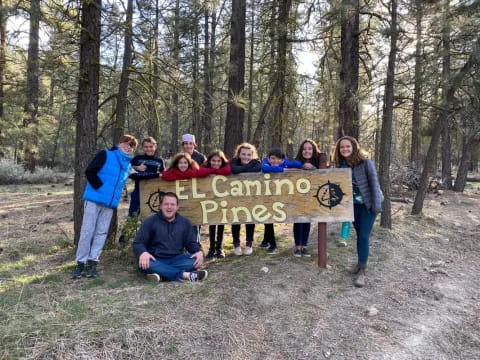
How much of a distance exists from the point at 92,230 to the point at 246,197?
2.13m

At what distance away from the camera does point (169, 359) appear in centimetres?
297

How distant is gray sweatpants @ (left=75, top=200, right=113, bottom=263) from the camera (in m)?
4.60

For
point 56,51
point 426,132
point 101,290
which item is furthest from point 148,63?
point 426,132

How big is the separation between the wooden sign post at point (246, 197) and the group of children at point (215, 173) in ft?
0.43

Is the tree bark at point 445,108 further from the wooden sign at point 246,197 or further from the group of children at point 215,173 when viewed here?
the wooden sign at point 246,197

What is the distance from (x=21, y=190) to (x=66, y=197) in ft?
10.4

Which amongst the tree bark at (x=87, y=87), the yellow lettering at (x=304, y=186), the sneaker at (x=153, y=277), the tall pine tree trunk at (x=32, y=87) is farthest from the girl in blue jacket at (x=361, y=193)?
the tall pine tree trunk at (x=32, y=87)

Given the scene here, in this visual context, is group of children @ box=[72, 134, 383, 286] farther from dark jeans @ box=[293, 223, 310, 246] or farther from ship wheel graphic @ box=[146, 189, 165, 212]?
ship wheel graphic @ box=[146, 189, 165, 212]

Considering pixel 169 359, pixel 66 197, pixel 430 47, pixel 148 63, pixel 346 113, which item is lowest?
pixel 169 359

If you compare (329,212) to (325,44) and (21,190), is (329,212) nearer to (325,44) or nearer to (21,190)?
(325,44)

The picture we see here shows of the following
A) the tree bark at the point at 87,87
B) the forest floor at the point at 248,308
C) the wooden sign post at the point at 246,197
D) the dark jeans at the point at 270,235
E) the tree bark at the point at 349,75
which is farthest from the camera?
the tree bark at the point at 349,75

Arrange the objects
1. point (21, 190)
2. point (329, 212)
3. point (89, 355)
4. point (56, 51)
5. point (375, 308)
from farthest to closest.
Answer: point (21, 190) → point (56, 51) → point (329, 212) → point (375, 308) → point (89, 355)

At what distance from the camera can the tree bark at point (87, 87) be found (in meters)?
5.64

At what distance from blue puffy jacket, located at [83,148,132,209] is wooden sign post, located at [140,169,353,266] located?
0.60 meters
